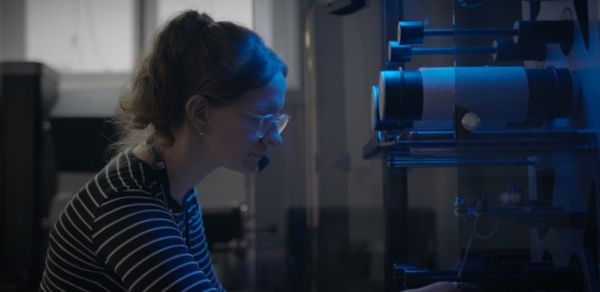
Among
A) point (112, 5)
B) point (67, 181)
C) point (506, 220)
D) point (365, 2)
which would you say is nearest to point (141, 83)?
point (365, 2)

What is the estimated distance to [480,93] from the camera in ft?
2.08

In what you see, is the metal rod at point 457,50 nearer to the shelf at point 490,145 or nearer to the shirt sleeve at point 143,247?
the shelf at point 490,145

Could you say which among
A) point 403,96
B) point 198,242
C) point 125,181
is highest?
point 403,96

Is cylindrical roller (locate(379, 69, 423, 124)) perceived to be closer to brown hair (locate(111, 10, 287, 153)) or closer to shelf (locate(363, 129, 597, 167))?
shelf (locate(363, 129, 597, 167))

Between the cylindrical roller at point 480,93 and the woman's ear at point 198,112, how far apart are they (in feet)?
0.94

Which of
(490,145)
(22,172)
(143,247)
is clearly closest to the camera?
(490,145)

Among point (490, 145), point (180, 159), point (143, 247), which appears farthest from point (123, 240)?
point (490, 145)

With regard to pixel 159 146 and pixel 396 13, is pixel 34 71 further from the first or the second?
pixel 396 13

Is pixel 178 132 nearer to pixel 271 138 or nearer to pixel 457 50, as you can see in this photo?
pixel 271 138

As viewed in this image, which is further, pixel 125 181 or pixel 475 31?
pixel 125 181

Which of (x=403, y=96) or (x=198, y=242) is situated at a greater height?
(x=403, y=96)

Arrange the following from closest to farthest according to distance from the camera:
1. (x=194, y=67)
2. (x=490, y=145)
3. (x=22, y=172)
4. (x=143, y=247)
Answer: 1. (x=490, y=145)
2. (x=143, y=247)
3. (x=194, y=67)
4. (x=22, y=172)

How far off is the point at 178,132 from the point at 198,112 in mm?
57

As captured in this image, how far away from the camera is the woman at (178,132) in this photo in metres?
0.80
